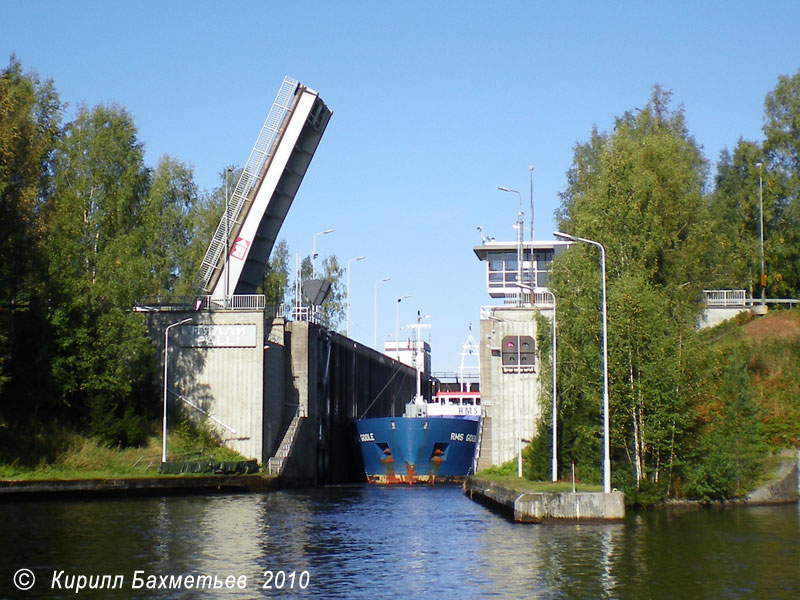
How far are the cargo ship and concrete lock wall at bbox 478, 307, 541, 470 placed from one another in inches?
399

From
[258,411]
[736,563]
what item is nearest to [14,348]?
[258,411]

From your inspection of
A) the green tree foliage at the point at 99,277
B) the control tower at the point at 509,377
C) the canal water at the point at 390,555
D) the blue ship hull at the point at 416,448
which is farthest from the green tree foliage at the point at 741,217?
the green tree foliage at the point at 99,277

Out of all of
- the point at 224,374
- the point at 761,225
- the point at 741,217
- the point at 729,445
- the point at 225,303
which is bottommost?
the point at 729,445

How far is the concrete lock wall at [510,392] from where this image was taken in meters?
45.4

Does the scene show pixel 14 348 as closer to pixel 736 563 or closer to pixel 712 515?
pixel 712 515

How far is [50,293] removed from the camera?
41656mm

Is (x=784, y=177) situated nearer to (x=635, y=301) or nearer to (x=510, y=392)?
(x=510, y=392)

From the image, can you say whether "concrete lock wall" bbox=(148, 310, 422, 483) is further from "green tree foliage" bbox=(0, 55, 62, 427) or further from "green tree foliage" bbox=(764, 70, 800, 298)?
"green tree foliage" bbox=(764, 70, 800, 298)

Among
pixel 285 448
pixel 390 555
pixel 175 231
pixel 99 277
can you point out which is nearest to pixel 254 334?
pixel 285 448

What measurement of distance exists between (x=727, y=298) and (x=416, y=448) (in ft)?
58.7

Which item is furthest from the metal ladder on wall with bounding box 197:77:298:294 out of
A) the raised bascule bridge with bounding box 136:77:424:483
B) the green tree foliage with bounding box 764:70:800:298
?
the green tree foliage with bounding box 764:70:800:298

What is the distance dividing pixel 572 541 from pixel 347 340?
4283 centimetres

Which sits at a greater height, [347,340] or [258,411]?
[347,340]

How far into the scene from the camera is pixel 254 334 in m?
46.3
